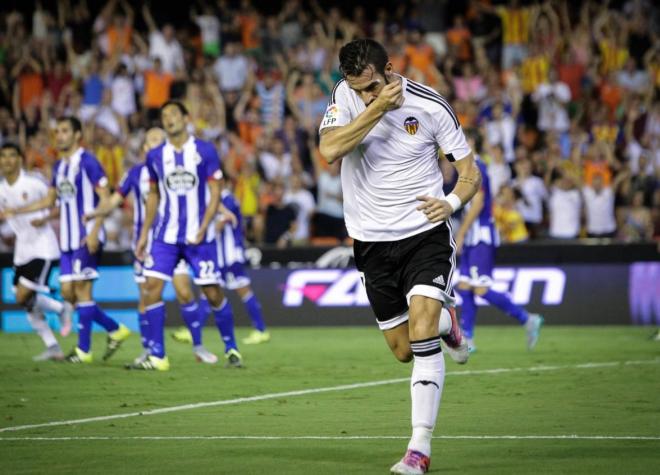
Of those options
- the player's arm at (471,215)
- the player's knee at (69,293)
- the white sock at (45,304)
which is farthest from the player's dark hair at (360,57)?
the white sock at (45,304)

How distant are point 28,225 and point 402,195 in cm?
817

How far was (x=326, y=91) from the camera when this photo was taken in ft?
77.3

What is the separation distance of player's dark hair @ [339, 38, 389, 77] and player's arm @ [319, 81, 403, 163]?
16cm

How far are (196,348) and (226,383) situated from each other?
7.43ft

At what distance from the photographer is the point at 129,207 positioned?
21.2m

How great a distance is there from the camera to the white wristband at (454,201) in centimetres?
766

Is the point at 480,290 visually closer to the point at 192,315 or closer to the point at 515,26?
the point at 192,315

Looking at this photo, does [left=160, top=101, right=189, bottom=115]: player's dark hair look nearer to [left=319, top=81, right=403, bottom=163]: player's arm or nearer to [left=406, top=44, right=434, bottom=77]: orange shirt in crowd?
[left=319, top=81, right=403, bottom=163]: player's arm

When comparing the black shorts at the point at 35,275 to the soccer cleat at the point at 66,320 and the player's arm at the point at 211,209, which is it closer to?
the soccer cleat at the point at 66,320

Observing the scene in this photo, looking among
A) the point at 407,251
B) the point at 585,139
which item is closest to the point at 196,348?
the point at 407,251

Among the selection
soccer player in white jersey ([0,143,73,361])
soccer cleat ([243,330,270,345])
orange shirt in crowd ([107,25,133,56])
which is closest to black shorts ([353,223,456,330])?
soccer player in white jersey ([0,143,73,361])

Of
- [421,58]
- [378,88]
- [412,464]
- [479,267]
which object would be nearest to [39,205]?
[479,267]

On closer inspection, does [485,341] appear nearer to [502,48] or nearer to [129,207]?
[129,207]

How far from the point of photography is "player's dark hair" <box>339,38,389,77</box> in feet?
24.6
